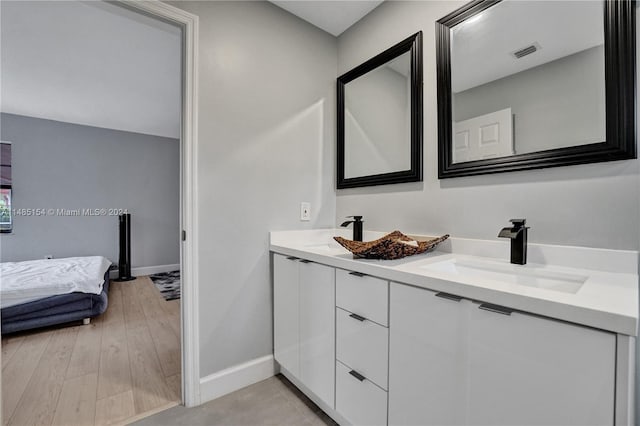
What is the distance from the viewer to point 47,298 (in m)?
2.54

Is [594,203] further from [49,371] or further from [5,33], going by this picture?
[5,33]

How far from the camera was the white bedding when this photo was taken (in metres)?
2.46

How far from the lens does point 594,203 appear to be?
1031mm

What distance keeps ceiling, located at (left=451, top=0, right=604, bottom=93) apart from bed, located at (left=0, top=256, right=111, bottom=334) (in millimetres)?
3478

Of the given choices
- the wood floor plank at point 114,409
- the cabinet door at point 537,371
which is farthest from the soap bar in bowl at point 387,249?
the wood floor plank at point 114,409

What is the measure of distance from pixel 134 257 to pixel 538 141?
5.38m

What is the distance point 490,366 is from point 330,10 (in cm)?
204

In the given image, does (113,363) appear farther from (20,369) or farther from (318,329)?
(318,329)

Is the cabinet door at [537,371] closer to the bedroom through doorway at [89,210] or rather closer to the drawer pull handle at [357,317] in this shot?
the drawer pull handle at [357,317]

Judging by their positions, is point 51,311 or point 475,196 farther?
point 51,311

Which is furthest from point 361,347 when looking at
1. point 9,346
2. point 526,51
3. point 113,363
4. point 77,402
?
point 9,346

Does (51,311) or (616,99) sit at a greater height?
(616,99)

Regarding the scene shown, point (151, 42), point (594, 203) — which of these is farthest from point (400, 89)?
point (151, 42)

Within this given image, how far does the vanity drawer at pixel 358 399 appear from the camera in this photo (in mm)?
1114
